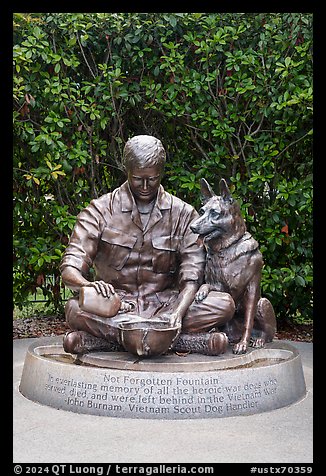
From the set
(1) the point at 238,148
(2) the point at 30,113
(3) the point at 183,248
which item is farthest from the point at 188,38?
(3) the point at 183,248

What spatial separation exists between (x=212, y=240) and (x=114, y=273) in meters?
0.92

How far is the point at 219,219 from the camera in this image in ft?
17.7

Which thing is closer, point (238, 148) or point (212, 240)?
point (212, 240)

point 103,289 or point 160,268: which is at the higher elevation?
point 160,268

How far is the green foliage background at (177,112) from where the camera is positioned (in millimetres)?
8047

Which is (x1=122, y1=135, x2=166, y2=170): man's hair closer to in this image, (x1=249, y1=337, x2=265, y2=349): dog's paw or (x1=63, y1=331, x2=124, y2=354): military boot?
(x1=63, y1=331, x2=124, y2=354): military boot

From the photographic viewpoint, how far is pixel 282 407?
197 inches

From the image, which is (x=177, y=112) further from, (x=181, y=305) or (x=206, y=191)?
(x=181, y=305)

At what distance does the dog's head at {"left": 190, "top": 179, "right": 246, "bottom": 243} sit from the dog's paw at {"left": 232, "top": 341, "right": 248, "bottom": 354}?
0.91 meters

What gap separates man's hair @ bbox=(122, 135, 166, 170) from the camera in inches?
210

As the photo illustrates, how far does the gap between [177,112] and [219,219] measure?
3321mm

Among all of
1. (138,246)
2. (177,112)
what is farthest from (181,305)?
(177,112)

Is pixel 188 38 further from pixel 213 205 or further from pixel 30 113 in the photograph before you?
pixel 213 205

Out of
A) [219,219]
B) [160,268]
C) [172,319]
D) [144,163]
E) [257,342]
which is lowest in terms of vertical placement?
[257,342]
